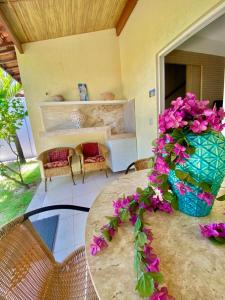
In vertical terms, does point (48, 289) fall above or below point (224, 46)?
below

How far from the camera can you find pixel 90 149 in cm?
370

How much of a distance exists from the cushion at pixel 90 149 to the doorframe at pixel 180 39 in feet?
5.80

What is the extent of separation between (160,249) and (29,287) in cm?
66

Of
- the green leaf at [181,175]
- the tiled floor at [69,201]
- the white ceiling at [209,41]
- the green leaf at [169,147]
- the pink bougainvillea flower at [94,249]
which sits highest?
the white ceiling at [209,41]

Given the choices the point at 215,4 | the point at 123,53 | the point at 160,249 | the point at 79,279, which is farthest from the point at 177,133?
the point at 123,53

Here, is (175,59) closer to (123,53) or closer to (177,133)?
(123,53)

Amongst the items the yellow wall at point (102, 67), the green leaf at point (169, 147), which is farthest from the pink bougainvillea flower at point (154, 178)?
the yellow wall at point (102, 67)

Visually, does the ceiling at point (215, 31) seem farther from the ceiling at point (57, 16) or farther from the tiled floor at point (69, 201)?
the tiled floor at point (69, 201)

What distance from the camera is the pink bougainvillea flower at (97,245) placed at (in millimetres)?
606

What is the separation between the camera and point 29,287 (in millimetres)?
775

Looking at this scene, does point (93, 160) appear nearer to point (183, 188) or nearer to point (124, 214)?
point (124, 214)

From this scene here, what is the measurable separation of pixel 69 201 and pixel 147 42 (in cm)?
274

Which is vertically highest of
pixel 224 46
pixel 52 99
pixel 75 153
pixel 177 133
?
pixel 224 46

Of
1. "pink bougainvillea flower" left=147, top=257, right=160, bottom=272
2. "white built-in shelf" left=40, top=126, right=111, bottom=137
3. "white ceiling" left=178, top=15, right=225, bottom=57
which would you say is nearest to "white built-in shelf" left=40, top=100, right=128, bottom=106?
"white built-in shelf" left=40, top=126, right=111, bottom=137
